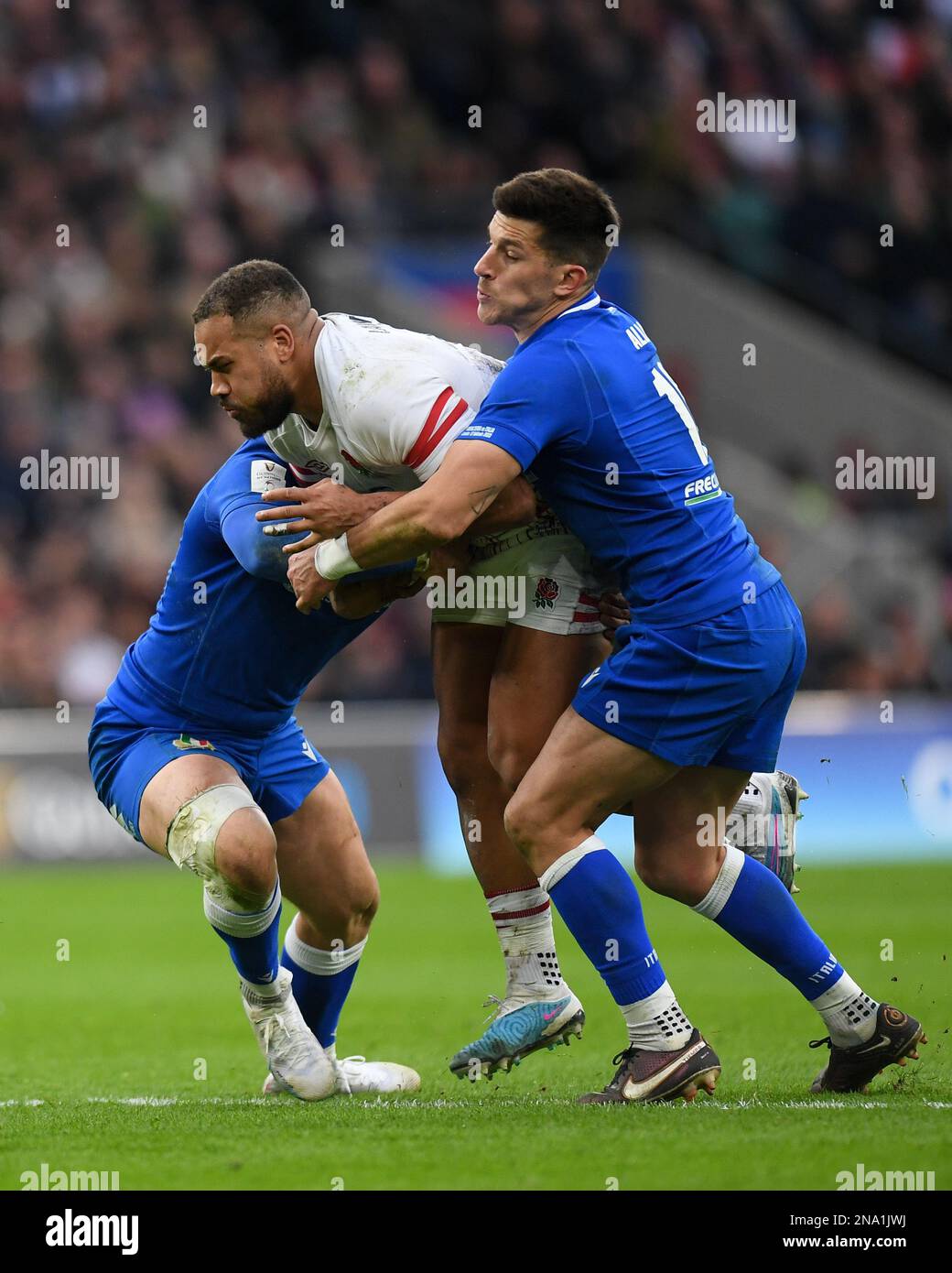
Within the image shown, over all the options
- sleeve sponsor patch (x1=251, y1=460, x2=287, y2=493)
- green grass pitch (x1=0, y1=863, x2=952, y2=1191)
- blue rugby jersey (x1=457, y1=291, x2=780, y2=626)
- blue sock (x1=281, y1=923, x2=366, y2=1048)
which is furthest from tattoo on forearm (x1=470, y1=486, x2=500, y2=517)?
blue sock (x1=281, y1=923, x2=366, y2=1048)

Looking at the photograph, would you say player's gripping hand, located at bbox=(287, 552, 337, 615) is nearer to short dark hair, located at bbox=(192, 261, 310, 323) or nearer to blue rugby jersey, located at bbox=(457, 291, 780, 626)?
blue rugby jersey, located at bbox=(457, 291, 780, 626)

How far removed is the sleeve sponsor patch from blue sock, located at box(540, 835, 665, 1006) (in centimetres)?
129

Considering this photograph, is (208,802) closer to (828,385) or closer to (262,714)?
(262,714)

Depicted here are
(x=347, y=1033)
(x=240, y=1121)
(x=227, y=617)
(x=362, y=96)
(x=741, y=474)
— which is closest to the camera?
(x=240, y=1121)

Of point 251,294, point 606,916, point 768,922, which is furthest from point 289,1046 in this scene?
point 251,294

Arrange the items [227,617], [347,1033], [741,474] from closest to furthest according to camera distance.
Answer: [227,617] → [347,1033] → [741,474]

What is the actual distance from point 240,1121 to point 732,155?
13.9m

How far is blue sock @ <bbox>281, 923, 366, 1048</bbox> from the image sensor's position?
593cm

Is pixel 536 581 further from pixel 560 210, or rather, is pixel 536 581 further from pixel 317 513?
pixel 560 210

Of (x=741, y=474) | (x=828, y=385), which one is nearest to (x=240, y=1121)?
(x=741, y=474)

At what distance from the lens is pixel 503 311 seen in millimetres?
5145

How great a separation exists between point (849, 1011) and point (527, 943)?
0.93 metres

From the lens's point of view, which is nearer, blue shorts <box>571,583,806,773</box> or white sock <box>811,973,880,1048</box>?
blue shorts <box>571,583,806,773</box>

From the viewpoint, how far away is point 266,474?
5.26 metres
